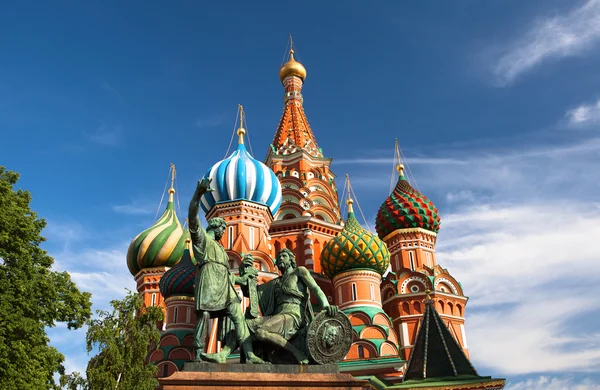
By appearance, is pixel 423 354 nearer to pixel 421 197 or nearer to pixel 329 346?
pixel 329 346

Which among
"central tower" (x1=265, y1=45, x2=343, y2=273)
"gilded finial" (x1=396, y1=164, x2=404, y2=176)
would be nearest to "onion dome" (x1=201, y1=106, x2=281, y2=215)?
"central tower" (x1=265, y1=45, x2=343, y2=273)

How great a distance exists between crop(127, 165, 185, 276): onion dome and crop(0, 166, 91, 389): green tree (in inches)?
587

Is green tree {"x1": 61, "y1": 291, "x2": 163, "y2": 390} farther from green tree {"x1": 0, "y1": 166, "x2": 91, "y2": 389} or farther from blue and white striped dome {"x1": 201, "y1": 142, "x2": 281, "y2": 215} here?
blue and white striped dome {"x1": 201, "y1": 142, "x2": 281, "y2": 215}

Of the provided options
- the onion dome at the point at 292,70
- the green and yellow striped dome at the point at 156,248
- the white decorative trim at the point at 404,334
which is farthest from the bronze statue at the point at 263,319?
the onion dome at the point at 292,70

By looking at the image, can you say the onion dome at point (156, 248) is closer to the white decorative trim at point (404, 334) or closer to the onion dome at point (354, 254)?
the onion dome at point (354, 254)

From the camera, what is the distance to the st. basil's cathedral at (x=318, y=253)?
70.1 feet

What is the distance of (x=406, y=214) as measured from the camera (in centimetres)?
2689

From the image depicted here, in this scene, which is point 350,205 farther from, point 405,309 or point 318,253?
point 405,309

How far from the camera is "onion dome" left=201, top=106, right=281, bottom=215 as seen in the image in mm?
24266

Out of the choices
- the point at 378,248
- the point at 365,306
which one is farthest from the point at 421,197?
the point at 365,306

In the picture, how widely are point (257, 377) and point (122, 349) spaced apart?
11828 millimetres

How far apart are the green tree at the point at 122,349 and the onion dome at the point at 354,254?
775 cm

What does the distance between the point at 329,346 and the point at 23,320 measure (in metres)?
7.53

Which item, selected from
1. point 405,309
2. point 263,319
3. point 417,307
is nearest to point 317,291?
point 263,319
